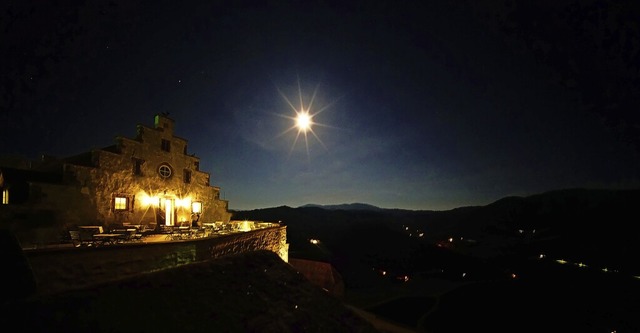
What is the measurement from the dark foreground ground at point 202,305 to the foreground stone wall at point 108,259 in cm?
548

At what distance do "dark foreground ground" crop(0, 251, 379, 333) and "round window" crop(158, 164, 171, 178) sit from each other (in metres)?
17.4

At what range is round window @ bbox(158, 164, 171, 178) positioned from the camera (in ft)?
57.5

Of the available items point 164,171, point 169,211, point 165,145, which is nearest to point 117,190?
point 164,171

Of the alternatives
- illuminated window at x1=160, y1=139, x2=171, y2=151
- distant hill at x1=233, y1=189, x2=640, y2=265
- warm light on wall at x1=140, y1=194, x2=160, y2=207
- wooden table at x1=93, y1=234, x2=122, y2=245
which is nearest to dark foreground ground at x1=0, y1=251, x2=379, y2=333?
wooden table at x1=93, y1=234, x2=122, y2=245

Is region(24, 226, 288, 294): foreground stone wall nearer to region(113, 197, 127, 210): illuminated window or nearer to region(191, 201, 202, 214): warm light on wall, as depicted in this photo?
region(113, 197, 127, 210): illuminated window

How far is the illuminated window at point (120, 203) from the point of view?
1509cm

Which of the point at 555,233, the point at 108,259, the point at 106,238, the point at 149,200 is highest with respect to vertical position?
the point at 149,200

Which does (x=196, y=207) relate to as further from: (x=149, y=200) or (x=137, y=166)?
(x=137, y=166)

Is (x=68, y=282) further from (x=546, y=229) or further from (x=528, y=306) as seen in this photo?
(x=546, y=229)

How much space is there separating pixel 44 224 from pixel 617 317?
138ft

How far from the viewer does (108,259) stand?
31.5 ft

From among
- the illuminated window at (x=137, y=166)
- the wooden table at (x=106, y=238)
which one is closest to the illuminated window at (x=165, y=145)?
the illuminated window at (x=137, y=166)

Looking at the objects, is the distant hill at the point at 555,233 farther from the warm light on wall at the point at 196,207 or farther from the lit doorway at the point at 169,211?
the lit doorway at the point at 169,211

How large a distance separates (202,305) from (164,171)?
60.5ft
